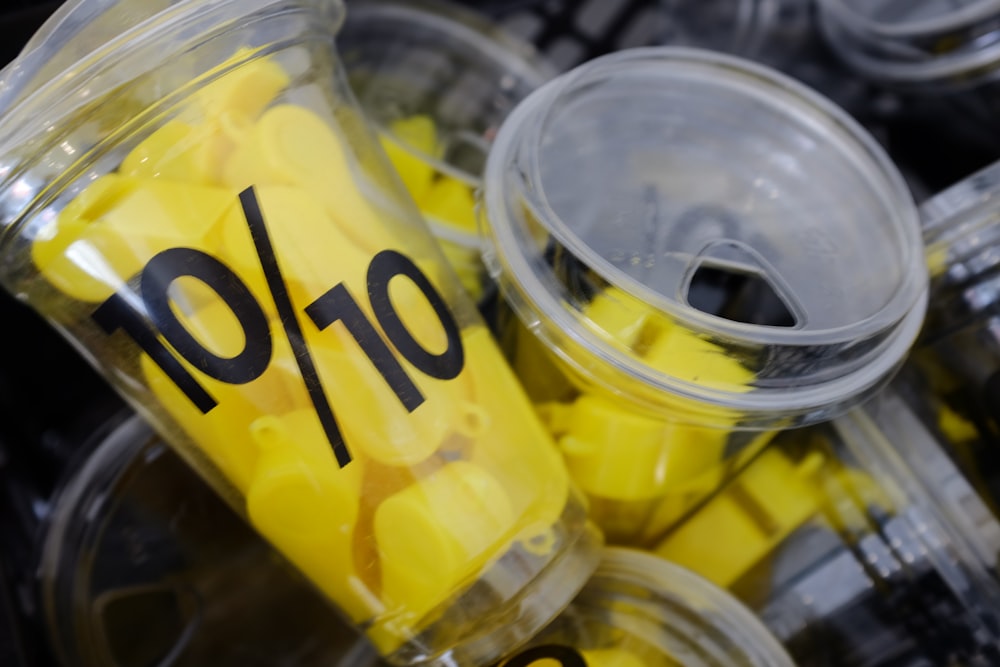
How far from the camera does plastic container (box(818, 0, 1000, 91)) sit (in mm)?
605

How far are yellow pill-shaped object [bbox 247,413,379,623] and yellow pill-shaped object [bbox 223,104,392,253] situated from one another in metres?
0.10

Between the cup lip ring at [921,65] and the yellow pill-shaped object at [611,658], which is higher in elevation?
the cup lip ring at [921,65]

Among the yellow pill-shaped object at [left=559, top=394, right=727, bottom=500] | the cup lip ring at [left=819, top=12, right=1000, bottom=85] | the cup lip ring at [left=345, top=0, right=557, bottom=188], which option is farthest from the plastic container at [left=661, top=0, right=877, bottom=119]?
the yellow pill-shaped object at [left=559, top=394, right=727, bottom=500]

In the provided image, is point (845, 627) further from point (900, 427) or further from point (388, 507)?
point (388, 507)

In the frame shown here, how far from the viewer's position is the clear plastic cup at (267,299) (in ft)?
1.20

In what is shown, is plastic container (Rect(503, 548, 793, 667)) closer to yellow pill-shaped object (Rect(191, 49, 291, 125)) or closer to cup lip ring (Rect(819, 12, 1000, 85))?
yellow pill-shaped object (Rect(191, 49, 291, 125))

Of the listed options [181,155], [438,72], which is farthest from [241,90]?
[438,72]

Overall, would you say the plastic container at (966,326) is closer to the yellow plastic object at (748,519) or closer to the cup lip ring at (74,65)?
the yellow plastic object at (748,519)

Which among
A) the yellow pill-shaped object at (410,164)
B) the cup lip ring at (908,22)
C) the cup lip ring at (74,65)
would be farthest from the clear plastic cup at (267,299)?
the cup lip ring at (908,22)

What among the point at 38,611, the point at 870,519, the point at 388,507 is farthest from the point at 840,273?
the point at 38,611

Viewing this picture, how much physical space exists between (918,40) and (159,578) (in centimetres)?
71

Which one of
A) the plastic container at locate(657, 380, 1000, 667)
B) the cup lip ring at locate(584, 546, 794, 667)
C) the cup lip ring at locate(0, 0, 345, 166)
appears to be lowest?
the plastic container at locate(657, 380, 1000, 667)

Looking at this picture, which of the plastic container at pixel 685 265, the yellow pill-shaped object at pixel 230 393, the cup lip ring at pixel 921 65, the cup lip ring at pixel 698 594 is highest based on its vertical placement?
the yellow pill-shaped object at pixel 230 393

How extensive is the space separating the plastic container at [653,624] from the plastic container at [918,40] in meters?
0.45
